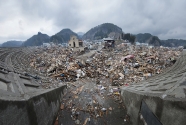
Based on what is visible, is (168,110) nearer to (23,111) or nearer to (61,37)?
(23,111)

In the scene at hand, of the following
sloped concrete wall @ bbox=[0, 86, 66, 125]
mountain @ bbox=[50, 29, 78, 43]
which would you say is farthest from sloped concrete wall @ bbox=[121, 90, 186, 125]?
mountain @ bbox=[50, 29, 78, 43]

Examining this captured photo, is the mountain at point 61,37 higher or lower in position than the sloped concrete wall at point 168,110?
higher

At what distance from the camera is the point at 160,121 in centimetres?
167

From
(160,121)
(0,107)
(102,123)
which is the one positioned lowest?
(102,123)

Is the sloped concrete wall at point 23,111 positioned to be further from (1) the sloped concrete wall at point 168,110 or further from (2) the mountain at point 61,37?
(2) the mountain at point 61,37

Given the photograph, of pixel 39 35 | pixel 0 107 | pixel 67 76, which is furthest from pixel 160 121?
pixel 39 35

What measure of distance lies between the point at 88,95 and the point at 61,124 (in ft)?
6.66

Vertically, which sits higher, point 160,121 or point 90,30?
point 90,30

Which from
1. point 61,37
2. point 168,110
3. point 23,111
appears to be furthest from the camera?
point 61,37

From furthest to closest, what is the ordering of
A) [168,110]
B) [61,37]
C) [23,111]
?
1. [61,37]
2. [23,111]
3. [168,110]

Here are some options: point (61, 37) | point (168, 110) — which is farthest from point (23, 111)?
point (61, 37)

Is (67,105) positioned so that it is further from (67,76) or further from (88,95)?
(67,76)

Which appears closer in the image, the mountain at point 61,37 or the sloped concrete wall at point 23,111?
the sloped concrete wall at point 23,111

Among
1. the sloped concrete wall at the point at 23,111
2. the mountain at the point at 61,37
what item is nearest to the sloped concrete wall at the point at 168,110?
the sloped concrete wall at the point at 23,111
